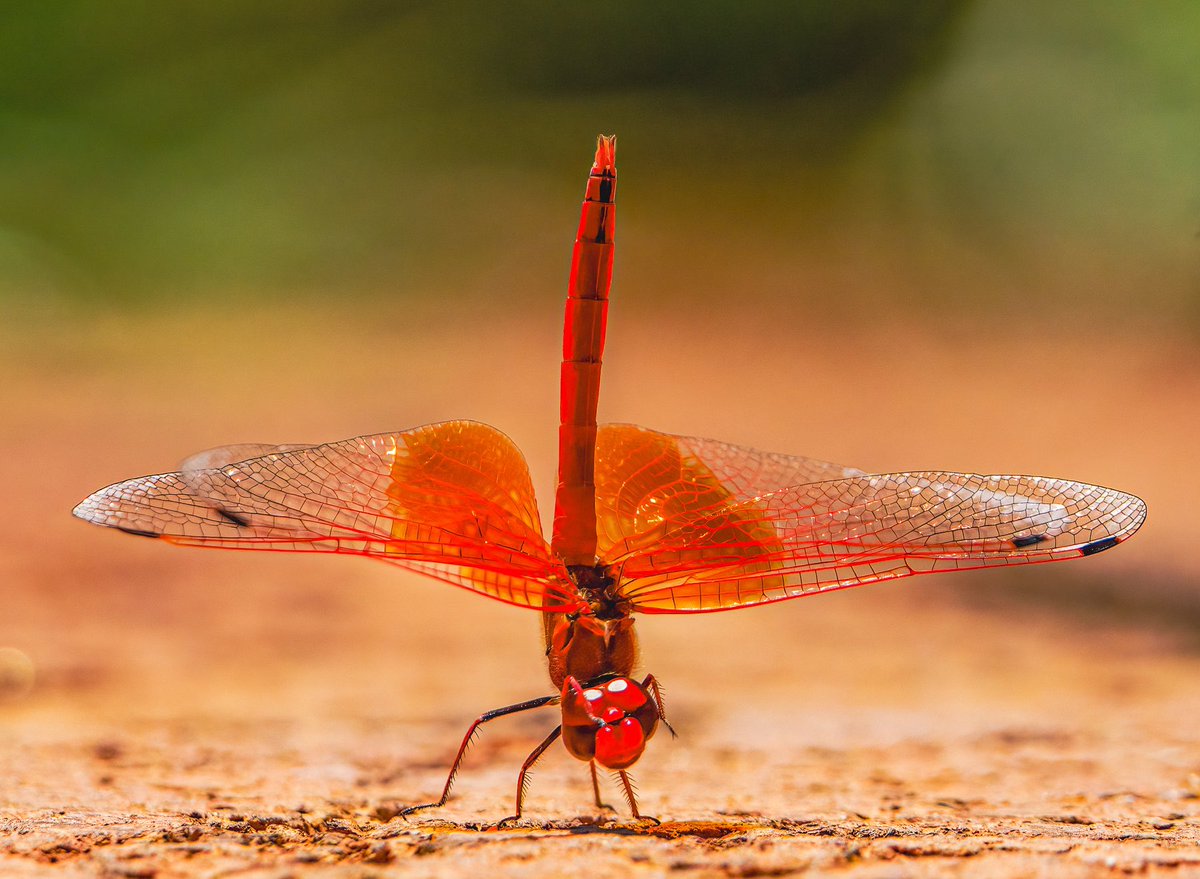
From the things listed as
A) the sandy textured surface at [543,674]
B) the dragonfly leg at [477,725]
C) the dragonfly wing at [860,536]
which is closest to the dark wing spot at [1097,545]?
the dragonfly wing at [860,536]

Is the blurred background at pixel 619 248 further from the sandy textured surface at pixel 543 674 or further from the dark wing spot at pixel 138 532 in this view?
the dark wing spot at pixel 138 532

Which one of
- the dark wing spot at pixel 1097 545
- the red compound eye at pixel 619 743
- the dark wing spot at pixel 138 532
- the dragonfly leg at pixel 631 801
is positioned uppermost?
the dark wing spot at pixel 1097 545

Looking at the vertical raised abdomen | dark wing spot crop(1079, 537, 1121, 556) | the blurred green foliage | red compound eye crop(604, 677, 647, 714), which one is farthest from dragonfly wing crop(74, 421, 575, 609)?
A: the blurred green foliage

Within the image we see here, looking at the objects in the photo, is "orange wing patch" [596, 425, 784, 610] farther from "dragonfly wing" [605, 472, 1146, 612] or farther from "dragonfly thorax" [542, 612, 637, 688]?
"dragonfly thorax" [542, 612, 637, 688]

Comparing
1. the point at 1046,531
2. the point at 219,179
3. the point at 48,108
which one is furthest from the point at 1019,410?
the point at 48,108

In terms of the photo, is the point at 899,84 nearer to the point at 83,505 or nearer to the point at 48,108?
the point at 48,108
